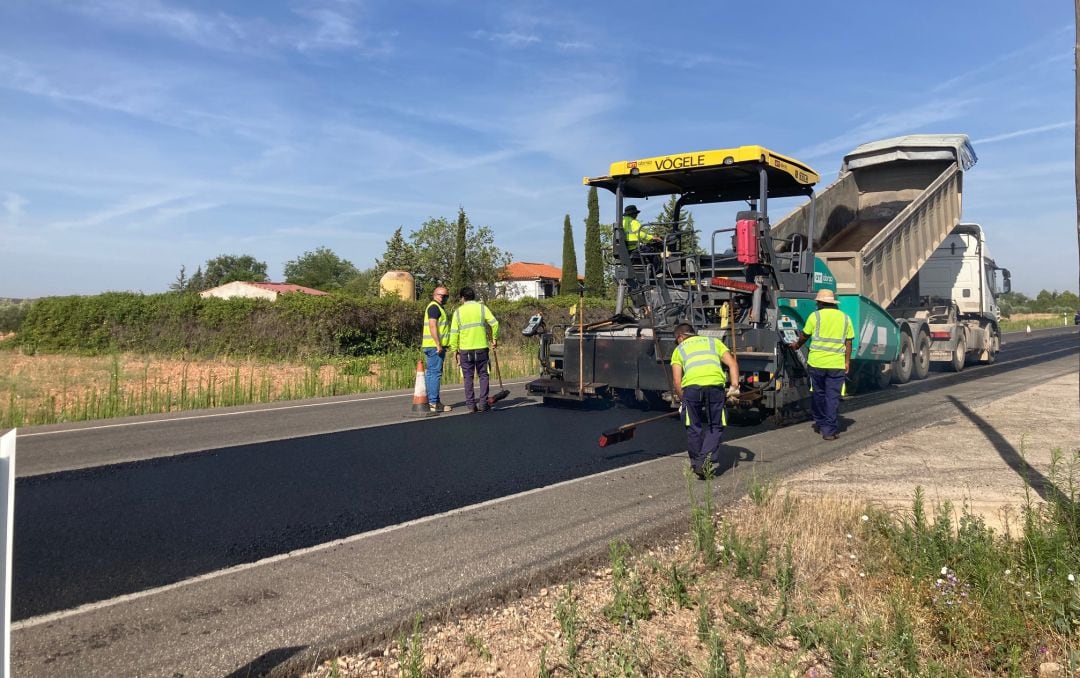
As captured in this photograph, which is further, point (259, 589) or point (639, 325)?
point (639, 325)

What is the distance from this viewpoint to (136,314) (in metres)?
21.7

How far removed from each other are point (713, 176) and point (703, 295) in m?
1.50

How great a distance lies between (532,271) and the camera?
79.2m

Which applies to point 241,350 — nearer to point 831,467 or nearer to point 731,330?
point 731,330

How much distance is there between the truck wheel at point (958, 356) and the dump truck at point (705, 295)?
21.0ft

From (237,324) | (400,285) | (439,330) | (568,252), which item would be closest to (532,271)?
(568,252)

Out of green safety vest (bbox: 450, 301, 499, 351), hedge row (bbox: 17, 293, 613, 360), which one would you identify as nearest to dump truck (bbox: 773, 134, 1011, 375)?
green safety vest (bbox: 450, 301, 499, 351)

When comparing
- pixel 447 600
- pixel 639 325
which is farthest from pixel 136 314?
pixel 447 600

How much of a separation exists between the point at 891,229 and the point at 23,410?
12.7 metres

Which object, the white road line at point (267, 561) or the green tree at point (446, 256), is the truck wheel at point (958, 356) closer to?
the white road line at point (267, 561)

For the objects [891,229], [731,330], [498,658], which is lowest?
[498,658]

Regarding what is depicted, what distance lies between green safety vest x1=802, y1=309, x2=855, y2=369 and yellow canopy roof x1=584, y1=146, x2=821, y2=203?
1.85 meters

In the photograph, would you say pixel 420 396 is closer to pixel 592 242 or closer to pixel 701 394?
pixel 701 394

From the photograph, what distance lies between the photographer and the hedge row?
752 inches
